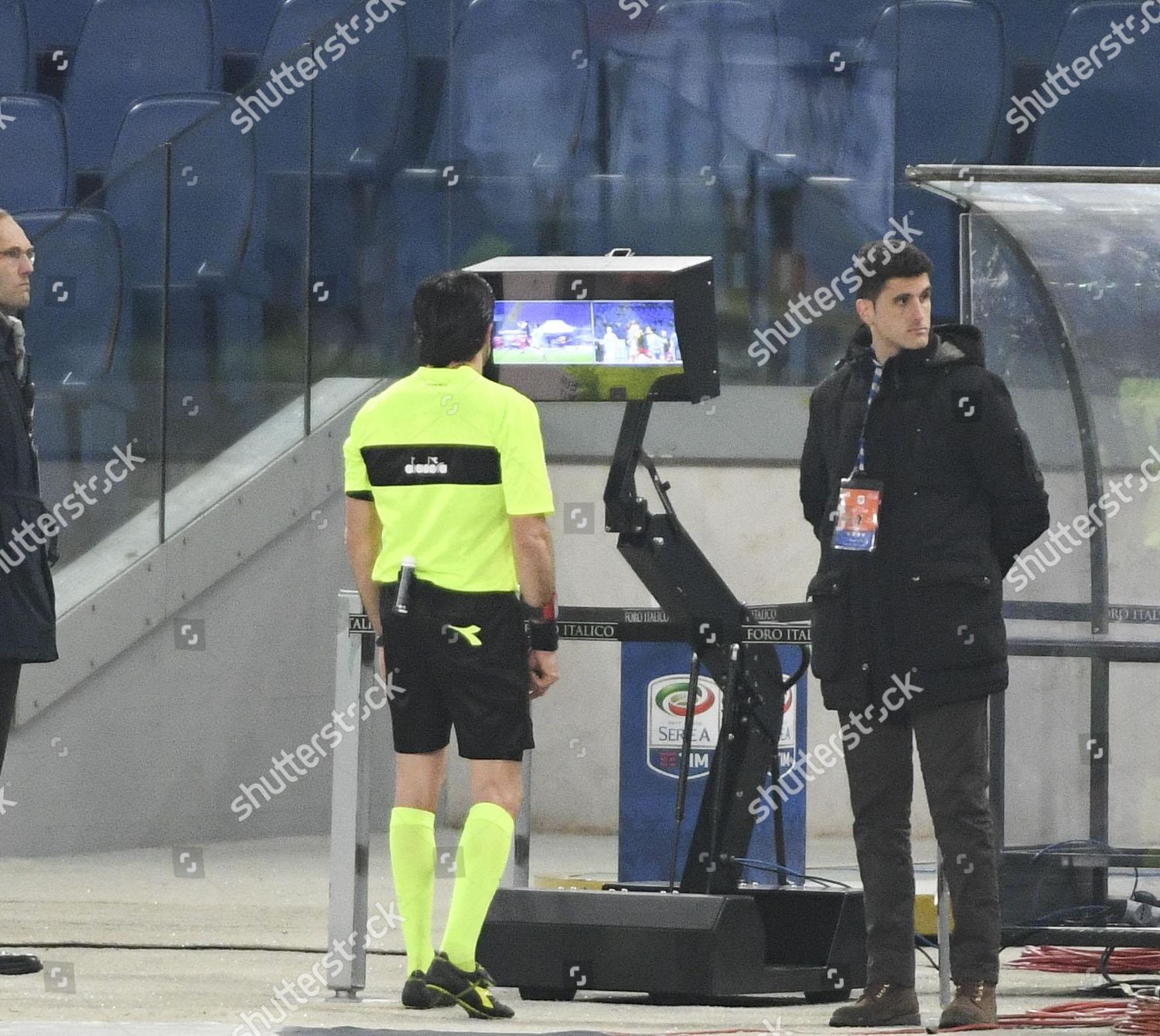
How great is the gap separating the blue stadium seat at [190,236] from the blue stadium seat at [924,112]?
235 centimetres

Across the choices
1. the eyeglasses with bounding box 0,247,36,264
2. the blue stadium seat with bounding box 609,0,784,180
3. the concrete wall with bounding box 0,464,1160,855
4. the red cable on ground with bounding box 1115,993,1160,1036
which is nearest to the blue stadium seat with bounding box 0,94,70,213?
the concrete wall with bounding box 0,464,1160,855

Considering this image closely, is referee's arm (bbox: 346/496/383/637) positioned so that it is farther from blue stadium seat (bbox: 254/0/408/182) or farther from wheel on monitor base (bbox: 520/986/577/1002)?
blue stadium seat (bbox: 254/0/408/182)

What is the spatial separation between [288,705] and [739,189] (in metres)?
2.52

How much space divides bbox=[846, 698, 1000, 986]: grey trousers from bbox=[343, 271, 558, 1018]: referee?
714 millimetres

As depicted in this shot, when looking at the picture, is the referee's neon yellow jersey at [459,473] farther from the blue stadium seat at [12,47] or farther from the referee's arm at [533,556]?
the blue stadium seat at [12,47]

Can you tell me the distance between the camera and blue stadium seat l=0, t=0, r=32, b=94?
10055mm

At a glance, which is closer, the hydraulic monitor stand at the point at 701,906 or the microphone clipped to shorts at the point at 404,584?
the microphone clipped to shorts at the point at 404,584

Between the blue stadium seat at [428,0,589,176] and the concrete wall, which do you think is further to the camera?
the blue stadium seat at [428,0,589,176]

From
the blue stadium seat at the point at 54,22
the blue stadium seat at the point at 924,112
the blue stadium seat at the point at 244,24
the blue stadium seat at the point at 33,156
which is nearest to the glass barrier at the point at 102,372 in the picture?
the blue stadium seat at the point at 33,156

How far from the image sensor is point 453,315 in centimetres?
443

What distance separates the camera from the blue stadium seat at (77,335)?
728cm

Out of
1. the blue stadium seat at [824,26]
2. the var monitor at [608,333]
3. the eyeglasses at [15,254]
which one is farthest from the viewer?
the blue stadium seat at [824,26]

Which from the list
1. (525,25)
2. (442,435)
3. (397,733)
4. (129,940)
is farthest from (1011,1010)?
(525,25)

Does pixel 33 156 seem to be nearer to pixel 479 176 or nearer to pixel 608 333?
pixel 479 176
